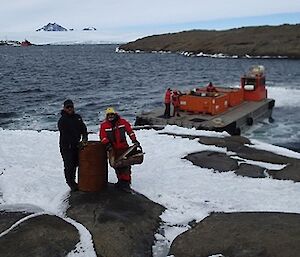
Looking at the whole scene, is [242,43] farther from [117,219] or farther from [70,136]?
[117,219]

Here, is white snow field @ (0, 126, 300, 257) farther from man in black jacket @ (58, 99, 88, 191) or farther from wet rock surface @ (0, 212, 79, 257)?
man in black jacket @ (58, 99, 88, 191)

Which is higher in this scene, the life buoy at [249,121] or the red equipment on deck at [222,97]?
the red equipment on deck at [222,97]

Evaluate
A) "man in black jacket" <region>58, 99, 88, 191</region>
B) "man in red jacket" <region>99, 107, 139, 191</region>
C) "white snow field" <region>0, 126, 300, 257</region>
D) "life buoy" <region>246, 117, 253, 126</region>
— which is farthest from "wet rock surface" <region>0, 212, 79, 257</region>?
"life buoy" <region>246, 117, 253, 126</region>

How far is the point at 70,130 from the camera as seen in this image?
863 centimetres

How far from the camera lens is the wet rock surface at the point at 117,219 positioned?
6734mm

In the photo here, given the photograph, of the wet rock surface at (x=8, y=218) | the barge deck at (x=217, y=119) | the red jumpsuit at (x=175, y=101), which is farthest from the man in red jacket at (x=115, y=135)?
the red jumpsuit at (x=175, y=101)

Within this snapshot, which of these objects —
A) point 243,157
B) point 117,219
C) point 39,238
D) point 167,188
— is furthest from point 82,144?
point 243,157

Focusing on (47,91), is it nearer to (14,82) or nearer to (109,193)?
(14,82)

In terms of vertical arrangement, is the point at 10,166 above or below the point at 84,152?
below

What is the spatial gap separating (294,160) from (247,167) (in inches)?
59.8

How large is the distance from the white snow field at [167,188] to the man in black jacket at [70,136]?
41 centimetres

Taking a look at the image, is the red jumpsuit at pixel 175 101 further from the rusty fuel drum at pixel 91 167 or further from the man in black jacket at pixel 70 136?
the rusty fuel drum at pixel 91 167

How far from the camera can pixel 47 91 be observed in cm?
3938

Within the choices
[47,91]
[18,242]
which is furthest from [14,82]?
[18,242]
